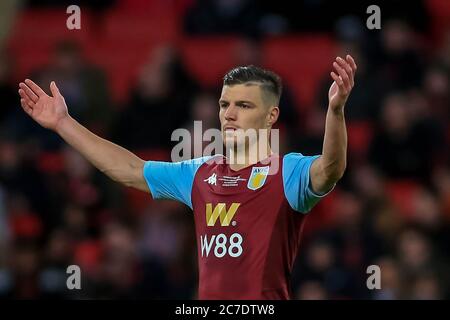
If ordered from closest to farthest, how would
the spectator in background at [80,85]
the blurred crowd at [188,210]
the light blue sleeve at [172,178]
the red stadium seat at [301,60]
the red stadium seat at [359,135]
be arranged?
the light blue sleeve at [172,178] < the blurred crowd at [188,210] < the red stadium seat at [359,135] < the spectator in background at [80,85] < the red stadium seat at [301,60]

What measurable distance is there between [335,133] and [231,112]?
70 cm

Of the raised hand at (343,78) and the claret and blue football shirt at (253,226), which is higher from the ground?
the raised hand at (343,78)

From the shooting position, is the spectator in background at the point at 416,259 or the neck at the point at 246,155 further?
the spectator in background at the point at 416,259

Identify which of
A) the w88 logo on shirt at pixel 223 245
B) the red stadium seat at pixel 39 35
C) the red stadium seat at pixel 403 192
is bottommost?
the w88 logo on shirt at pixel 223 245

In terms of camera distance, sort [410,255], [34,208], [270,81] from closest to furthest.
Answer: [270,81], [410,255], [34,208]

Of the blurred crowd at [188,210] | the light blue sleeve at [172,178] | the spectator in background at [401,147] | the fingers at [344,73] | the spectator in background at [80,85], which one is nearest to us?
the fingers at [344,73]

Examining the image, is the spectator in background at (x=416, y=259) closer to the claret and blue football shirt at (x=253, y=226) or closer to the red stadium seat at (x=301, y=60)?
the red stadium seat at (x=301, y=60)

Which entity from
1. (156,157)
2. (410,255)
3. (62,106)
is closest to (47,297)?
(156,157)

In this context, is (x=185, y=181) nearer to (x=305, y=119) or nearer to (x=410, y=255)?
(x=410, y=255)

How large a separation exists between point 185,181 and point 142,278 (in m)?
4.09

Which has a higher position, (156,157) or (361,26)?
(361,26)

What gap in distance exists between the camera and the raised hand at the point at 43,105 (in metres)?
7.02

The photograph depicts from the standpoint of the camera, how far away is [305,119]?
12445 mm

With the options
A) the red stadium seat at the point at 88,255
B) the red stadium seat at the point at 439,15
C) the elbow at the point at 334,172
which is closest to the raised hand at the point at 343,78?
the elbow at the point at 334,172
